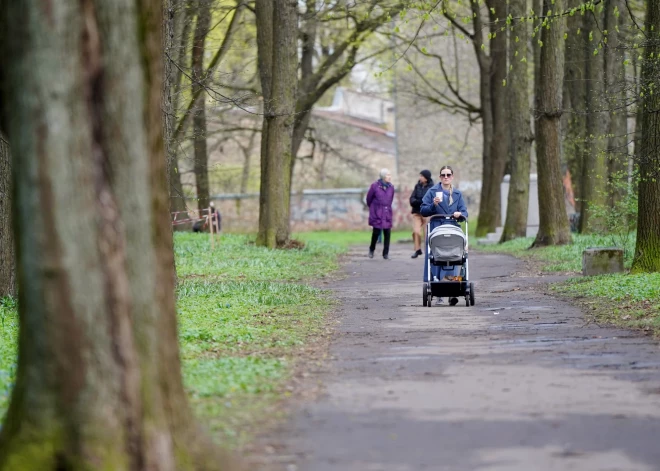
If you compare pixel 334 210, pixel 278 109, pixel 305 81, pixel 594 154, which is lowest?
pixel 334 210

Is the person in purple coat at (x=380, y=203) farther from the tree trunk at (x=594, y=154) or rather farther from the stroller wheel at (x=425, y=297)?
the stroller wheel at (x=425, y=297)

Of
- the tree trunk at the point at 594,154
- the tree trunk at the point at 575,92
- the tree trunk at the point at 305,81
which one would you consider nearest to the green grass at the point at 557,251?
the tree trunk at the point at 594,154

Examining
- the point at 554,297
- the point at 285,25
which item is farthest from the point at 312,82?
the point at 554,297

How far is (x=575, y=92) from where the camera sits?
36.4 m

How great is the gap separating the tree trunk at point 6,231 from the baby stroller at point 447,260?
566 centimetres

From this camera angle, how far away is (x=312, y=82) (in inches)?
1608

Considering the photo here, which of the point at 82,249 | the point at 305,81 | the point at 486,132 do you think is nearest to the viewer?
the point at 82,249

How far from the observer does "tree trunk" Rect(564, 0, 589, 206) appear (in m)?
33.2

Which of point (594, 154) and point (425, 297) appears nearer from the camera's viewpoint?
point (425, 297)

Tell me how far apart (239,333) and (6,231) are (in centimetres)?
552

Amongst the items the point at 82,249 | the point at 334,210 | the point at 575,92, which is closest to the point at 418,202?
the point at 575,92

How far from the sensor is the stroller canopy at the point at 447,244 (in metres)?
15.1

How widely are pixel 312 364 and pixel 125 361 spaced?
4481 mm

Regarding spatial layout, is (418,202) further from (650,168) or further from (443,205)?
(443,205)
